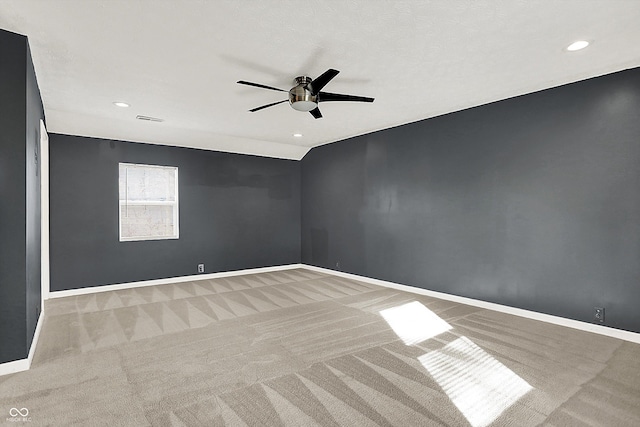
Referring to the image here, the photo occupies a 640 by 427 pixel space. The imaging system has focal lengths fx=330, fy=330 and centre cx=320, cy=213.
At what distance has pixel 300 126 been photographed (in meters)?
5.41

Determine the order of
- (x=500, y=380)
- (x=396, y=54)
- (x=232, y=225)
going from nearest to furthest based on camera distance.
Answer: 1. (x=500, y=380)
2. (x=396, y=54)
3. (x=232, y=225)

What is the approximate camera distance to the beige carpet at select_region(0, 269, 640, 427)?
2.05 metres

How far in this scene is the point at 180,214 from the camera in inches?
241

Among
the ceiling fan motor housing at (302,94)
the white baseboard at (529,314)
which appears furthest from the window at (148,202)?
the white baseboard at (529,314)

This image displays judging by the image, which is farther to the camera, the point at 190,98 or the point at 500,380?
the point at 190,98

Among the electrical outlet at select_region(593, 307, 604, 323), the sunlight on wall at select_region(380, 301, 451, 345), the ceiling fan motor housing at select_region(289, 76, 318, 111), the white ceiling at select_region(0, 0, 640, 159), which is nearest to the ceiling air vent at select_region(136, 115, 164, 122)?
the white ceiling at select_region(0, 0, 640, 159)

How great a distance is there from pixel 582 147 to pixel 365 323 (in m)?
3.02

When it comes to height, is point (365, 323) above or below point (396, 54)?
below

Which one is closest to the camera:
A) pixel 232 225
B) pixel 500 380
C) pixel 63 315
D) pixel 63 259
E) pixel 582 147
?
pixel 500 380

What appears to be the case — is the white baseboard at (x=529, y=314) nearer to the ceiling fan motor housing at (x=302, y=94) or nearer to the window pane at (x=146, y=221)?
the ceiling fan motor housing at (x=302, y=94)

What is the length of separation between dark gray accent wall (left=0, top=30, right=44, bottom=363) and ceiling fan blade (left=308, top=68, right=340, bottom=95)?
2.37 metres

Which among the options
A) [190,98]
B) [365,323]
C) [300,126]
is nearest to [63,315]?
[190,98]

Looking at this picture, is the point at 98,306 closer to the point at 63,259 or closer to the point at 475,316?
the point at 63,259

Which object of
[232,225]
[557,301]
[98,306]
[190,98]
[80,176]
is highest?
[190,98]
